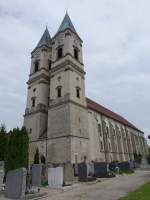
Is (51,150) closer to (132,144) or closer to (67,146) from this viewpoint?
(67,146)

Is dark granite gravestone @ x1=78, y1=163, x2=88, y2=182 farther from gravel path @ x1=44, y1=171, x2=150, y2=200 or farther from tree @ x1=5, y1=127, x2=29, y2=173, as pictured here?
tree @ x1=5, y1=127, x2=29, y2=173

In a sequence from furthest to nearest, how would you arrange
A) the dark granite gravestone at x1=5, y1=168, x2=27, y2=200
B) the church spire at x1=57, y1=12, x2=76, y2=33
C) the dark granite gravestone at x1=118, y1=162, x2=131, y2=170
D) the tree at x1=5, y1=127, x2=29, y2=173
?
the church spire at x1=57, y1=12, x2=76, y2=33, the dark granite gravestone at x1=118, y1=162, x2=131, y2=170, the tree at x1=5, y1=127, x2=29, y2=173, the dark granite gravestone at x1=5, y1=168, x2=27, y2=200

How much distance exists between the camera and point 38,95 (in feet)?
119

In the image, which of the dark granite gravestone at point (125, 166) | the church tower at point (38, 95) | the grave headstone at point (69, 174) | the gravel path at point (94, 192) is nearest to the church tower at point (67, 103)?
the church tower at point (38, 95)

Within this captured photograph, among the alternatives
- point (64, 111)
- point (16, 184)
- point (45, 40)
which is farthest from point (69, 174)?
point (45, 40)

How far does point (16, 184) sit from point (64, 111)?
18.3 meters

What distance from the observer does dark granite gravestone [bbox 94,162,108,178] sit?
25.7m

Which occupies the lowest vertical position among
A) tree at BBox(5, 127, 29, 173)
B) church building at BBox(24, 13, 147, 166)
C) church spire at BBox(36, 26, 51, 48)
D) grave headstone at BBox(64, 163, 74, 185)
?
grave headstone at BBox(64, 163, 74, 185)

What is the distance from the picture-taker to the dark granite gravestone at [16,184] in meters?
12.5

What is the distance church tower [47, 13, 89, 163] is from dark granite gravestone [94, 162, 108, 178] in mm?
3140

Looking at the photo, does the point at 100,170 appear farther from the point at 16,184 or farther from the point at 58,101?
the point at 16,184

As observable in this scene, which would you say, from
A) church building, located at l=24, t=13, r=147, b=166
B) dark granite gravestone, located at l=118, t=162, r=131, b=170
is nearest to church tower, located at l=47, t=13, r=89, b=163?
church building, located at l=24, t=13, r=147, b=166

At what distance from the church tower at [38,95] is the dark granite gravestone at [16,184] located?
1755cm

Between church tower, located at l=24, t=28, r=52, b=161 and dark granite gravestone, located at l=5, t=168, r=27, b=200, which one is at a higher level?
church tower, located at l=24, t=28, r=52, b=161
